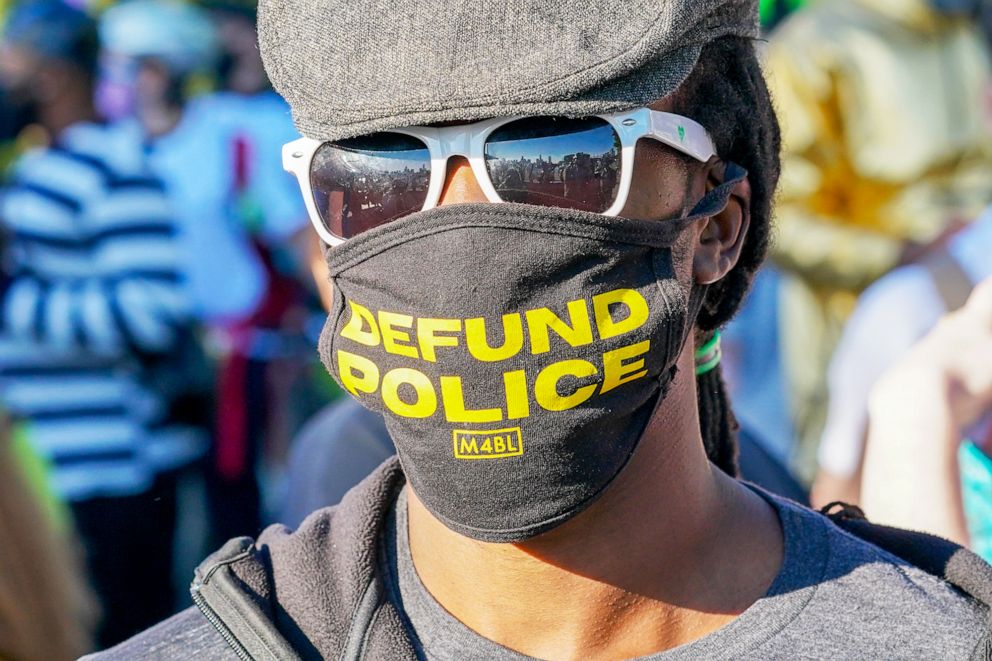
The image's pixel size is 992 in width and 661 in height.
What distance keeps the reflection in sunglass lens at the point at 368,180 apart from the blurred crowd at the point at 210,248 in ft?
7.49

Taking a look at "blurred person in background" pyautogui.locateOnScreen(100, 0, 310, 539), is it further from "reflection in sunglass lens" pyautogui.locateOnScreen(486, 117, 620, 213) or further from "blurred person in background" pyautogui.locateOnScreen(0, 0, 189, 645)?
"reflection in sunglass lens" pyautogui.locateOnScreen(486, 117, 620, 213)

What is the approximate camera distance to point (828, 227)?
16.4 ft

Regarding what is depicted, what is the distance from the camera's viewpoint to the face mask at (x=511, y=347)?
181cm

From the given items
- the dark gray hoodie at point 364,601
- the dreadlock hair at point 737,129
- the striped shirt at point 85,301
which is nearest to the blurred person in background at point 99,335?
the striped shirt at point 85,301

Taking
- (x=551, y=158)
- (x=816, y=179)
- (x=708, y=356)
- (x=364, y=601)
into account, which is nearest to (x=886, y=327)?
(x=816, y=179)

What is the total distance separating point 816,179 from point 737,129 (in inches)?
120

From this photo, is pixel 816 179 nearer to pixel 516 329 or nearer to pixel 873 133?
pixel 873 133

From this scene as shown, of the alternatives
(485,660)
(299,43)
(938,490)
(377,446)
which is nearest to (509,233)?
(299,43)

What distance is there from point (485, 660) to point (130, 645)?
53 cm

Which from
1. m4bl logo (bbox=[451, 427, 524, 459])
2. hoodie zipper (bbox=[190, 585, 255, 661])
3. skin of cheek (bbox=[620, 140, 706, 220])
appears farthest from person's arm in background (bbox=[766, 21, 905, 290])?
hoodie zipper (bbox=[190, 585, 255, 661])

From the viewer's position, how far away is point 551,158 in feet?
6.16

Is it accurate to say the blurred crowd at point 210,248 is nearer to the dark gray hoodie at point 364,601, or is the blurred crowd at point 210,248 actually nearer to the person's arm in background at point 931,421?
the person's arm in background at point 931,421

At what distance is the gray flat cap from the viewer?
1812 millimetres

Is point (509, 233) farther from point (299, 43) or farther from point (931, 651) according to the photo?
point (931, 651)
